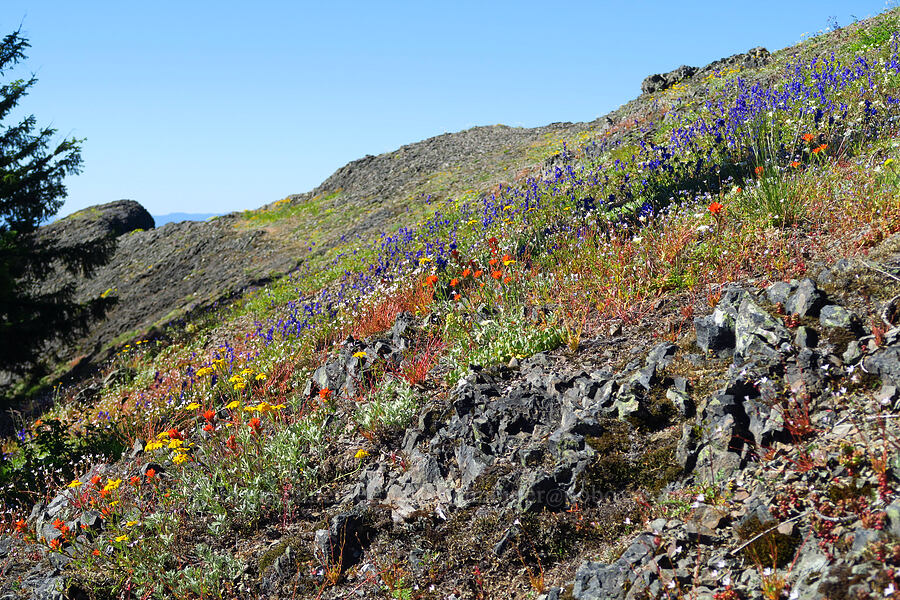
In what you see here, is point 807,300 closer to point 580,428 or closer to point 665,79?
point 580,428

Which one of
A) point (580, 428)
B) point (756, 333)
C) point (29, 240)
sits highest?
point (29, 240)

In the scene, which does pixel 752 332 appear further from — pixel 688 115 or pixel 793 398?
pixel 688 115

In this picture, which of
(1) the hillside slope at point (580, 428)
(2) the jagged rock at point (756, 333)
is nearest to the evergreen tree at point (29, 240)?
(1) the hillside slope at point (580, 428)

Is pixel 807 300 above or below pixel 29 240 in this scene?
below

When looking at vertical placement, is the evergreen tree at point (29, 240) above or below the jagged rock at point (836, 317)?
above

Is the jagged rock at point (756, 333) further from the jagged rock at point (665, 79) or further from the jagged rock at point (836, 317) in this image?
the jagged rock at point (665, 79)

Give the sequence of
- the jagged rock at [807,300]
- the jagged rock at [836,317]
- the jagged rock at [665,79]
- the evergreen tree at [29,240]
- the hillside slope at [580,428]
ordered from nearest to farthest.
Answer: the hillside slope at [580,428], the jagged rock at [836,317], the jagged rock at [807,300], the evergreen tree at [29,240], the jagged rock at [665,79]

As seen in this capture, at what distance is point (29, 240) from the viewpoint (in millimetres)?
14789

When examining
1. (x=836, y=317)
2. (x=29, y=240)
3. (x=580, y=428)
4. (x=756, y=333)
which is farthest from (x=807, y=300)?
(x=29, y=240)

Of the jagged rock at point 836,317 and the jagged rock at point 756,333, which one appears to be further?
the jagged rock at point 756,333

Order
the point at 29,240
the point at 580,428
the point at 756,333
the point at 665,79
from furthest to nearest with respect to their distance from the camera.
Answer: the point at 665,79, the point at 29,240, the point at 580,428, the point at 756,333

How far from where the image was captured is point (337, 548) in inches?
151

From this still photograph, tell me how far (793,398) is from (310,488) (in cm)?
347

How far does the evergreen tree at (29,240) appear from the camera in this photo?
13.3m
